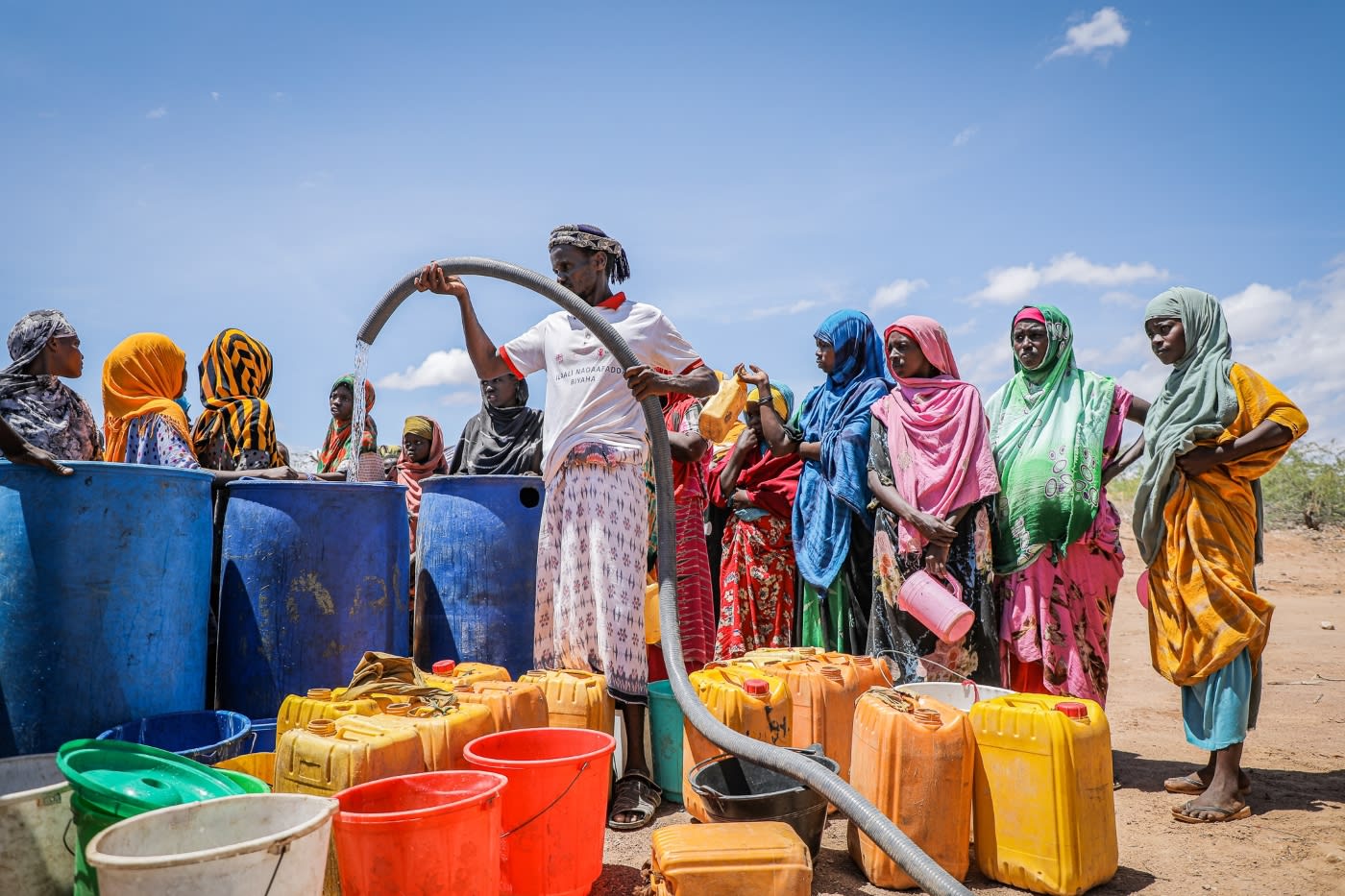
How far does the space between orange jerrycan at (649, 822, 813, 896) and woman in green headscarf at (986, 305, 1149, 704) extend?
2026 mm

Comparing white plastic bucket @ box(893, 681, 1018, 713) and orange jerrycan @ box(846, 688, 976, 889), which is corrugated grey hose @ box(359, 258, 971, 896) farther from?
white plastic bucket @ box(893, 681, 1018, 713)

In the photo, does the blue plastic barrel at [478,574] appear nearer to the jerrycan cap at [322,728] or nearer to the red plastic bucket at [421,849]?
the jerrycan cap at [322,728]

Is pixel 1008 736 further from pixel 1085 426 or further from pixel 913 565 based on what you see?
pixel 1085 426

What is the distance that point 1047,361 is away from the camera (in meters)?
4.06

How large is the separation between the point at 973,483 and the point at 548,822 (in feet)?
7.60

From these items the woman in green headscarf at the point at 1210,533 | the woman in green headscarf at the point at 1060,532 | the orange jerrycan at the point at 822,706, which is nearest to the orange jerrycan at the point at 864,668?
the orange jerrycan at the point at 822,706

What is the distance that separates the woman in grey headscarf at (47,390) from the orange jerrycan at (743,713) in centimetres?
275

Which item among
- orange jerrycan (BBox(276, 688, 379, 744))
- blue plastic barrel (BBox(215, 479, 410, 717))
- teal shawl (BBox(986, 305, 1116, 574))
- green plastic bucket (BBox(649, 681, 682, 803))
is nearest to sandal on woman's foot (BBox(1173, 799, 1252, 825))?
teal shawl (BBox(986, 305, 1116, 574))

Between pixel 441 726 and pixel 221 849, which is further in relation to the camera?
pixel 441 726

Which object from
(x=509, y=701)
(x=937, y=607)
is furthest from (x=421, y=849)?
(x=937, y=607)

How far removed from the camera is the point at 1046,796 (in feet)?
8.37

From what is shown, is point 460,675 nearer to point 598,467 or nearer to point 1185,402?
point 598,467

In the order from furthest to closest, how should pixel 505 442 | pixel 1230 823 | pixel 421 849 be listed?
pixel 505 442 < pixel 1230 823 < pixel 421 849

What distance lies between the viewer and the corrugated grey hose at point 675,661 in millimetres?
2246
